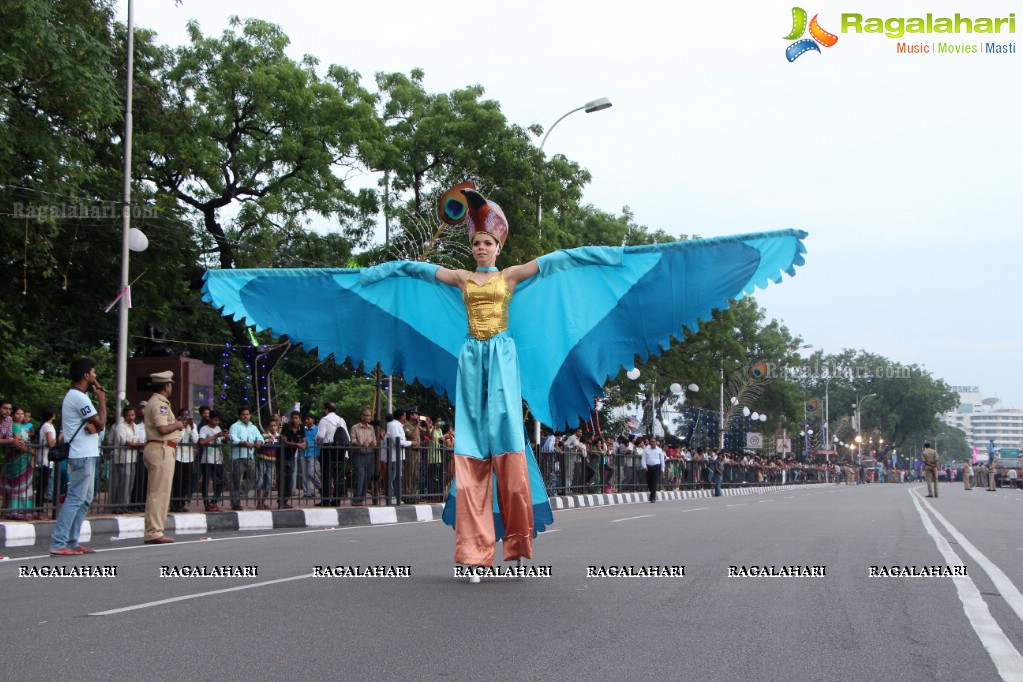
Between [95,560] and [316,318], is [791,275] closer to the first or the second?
[316,318]

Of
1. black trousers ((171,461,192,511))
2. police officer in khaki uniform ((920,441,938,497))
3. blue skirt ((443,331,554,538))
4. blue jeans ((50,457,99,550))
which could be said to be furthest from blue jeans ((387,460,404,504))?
police officer in khaki uniform ((920,441,938,497))

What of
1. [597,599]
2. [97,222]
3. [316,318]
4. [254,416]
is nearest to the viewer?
[597,599]

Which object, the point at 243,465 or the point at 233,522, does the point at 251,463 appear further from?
the point at 233,522

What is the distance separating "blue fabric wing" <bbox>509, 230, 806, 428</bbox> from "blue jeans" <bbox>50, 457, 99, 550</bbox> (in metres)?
4.34

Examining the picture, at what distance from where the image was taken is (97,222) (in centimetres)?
2283

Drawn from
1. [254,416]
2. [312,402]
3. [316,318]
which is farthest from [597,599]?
[312,402]

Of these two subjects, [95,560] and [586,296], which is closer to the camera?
[586,296]

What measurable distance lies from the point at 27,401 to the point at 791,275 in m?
20.9

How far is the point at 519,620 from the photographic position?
5.91 meters

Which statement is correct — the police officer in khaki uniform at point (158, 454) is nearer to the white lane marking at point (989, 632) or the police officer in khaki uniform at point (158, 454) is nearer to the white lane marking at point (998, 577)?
the white lane marking at point (989, 632)

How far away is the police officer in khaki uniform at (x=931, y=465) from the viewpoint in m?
30.5

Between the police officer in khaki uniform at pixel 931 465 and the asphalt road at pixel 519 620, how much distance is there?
21.5 meters

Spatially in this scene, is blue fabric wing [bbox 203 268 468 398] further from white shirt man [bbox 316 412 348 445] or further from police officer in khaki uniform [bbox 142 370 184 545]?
white shirt man [bbox 316 412 348 445]

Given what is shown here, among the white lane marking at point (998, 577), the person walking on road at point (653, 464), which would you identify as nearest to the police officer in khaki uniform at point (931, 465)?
the person walking on road at point (653, 464)
